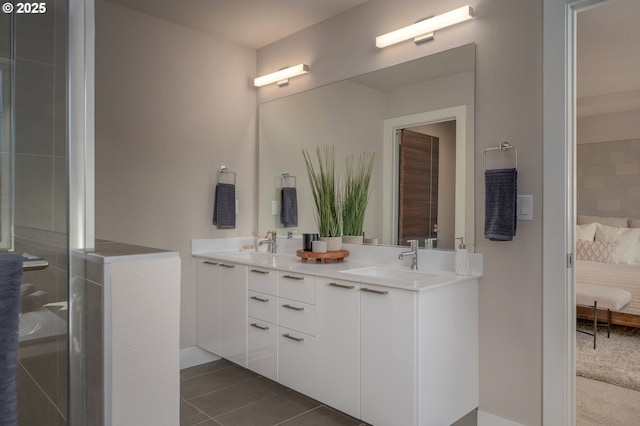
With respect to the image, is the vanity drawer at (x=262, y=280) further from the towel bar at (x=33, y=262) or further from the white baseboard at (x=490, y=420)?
the towel bar at (x=33, y=262)

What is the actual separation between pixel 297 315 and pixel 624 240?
13.4ft

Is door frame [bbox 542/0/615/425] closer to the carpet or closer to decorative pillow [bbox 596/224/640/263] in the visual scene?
the carpet

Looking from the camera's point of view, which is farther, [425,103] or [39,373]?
[425,103]

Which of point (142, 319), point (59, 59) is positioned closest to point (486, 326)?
point (142, 319)

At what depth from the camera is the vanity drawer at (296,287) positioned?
2438 mm

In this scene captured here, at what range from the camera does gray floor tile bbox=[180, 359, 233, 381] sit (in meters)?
3.09

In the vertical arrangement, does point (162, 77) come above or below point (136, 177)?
above

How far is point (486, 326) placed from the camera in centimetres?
229

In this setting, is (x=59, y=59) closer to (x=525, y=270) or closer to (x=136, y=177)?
(x=136, y=177)

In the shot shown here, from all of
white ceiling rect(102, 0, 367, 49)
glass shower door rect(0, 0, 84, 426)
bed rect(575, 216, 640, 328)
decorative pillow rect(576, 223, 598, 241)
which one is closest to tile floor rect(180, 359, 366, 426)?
glass shower door rect(0, 0, 84, 426)

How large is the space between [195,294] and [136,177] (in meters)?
1.00

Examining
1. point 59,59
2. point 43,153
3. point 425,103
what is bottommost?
point 43,153

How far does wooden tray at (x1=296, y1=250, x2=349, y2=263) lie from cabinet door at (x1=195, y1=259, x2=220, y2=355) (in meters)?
0.69

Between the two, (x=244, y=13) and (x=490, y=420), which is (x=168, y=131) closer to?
(x=244, y=13)
